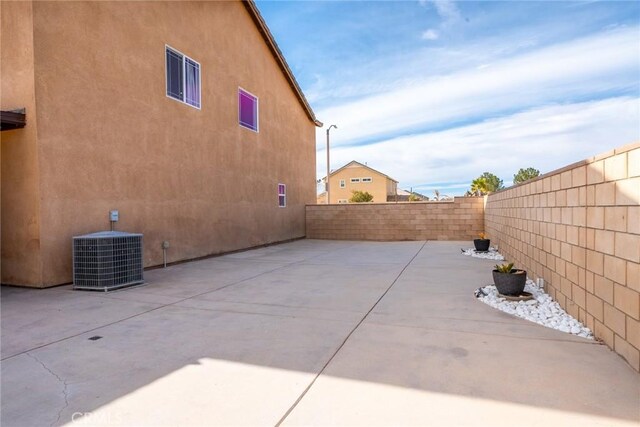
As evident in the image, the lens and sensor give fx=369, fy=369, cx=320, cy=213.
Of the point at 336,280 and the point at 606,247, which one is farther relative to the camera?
the point at 336,280

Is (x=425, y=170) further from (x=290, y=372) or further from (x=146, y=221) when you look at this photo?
(x=290, y=372)

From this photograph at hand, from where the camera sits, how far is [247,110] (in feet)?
43.0

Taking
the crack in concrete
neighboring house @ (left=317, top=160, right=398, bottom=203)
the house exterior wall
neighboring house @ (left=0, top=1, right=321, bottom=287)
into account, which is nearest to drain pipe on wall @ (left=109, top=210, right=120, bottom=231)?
neighboring house @ (left=0, top=1, right=321, bottom=287)

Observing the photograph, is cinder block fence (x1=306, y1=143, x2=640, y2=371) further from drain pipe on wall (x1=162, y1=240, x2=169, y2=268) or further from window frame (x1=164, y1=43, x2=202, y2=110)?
window frame (x1=164, y1=43, x2=202, y2=110)

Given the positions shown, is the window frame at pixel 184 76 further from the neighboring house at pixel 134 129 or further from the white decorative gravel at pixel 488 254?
the white decorative gravel at pixel 488 254

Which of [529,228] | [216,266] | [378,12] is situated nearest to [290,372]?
[529,228]

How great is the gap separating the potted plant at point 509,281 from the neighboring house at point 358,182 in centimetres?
3871

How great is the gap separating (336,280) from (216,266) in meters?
3.54

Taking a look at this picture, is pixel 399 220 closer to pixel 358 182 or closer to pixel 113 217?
pixel 113 217

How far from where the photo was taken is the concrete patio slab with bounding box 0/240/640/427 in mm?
2416

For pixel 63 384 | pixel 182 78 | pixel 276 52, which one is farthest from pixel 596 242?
pixel 276 52

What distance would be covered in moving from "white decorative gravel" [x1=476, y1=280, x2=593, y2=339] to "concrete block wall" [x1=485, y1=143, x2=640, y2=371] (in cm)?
11

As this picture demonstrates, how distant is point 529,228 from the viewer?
6.74m

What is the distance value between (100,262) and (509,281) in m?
6.58
